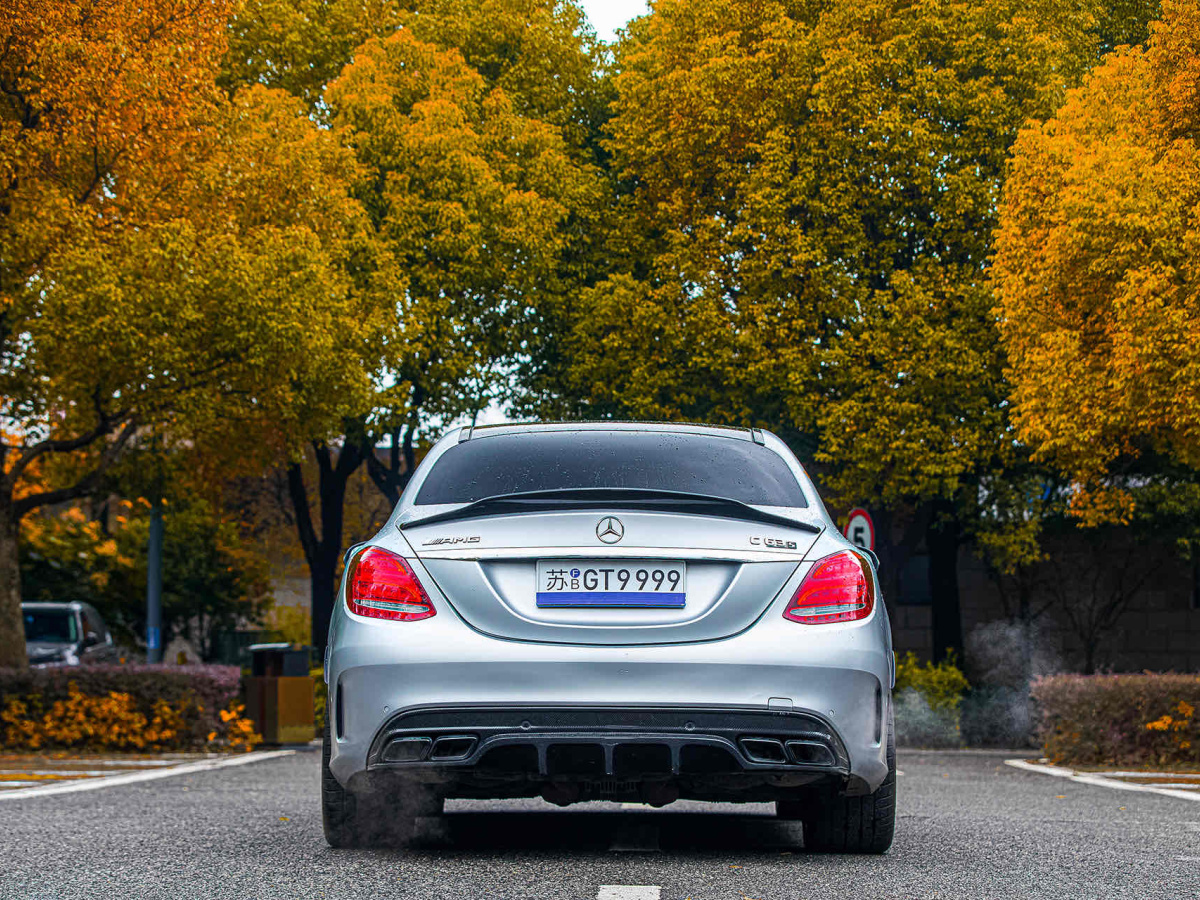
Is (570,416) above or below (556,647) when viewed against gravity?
above

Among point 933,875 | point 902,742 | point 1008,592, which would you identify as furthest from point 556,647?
point 1008,592

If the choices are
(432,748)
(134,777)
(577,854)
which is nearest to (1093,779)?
(134,777)

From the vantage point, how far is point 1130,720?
16.1 metres

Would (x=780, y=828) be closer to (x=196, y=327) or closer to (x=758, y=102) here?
(x=196, y=327)

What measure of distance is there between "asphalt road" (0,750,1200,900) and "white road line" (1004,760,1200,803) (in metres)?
1.74

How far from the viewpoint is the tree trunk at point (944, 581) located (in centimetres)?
2666

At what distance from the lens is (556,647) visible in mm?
5926

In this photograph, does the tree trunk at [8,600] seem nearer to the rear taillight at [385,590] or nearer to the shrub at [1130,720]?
the shrub at [1130,720]

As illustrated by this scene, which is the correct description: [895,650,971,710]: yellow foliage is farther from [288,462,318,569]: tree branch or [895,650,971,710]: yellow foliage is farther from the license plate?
the license plate

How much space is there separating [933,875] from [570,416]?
2134cm

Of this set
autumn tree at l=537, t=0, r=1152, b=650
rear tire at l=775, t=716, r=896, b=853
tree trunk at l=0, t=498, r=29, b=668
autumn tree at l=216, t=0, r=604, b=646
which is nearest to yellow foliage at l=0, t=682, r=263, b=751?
tree trunk at l=0, t=498, r=29, b=668

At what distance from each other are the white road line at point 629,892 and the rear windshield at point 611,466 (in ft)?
4.73

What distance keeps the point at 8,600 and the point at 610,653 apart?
1280 cm

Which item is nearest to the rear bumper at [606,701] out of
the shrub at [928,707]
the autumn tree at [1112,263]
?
the autumn tree at [1112,263]
